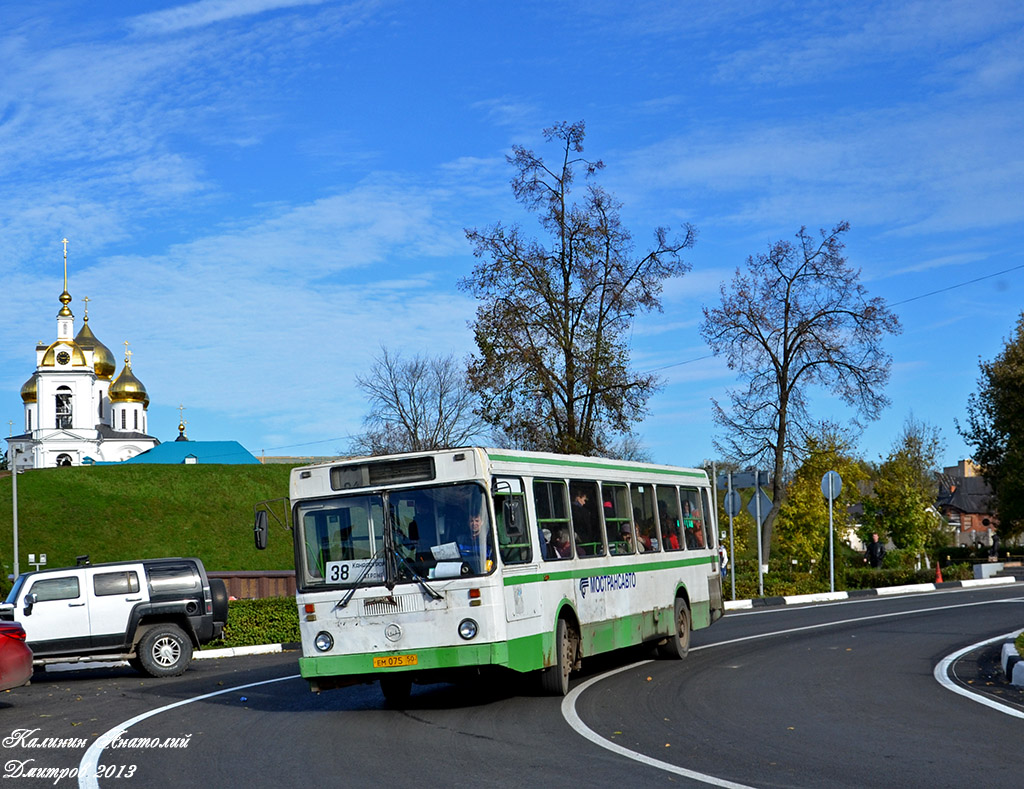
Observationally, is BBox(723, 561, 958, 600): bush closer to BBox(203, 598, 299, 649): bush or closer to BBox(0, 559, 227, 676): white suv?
BBox(203, 598, 299, 649): bush

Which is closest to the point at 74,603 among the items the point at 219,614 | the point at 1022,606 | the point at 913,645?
the point at 219,614

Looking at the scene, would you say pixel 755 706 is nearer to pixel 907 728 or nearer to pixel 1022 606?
pixel 907 728

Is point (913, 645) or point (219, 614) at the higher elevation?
point (219, 614)

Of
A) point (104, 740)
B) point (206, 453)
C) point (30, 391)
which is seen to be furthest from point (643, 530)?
point (30, 391)

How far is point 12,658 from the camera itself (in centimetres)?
1344

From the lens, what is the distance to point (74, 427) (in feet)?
383

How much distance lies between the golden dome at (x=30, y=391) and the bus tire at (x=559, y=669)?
117m

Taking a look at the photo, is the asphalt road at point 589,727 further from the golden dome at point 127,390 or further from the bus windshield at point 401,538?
the golden dome at point 127,390

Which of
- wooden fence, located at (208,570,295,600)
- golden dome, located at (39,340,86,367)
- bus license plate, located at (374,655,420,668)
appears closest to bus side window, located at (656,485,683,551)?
bus license plate, located at (374,655,420,668)

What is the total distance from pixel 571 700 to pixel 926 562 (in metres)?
46.4

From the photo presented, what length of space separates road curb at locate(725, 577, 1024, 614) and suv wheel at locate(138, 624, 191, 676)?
1495cm

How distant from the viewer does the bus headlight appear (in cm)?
1186

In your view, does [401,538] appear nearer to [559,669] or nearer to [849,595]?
[559,669]

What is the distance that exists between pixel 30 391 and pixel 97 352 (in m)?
7.80
